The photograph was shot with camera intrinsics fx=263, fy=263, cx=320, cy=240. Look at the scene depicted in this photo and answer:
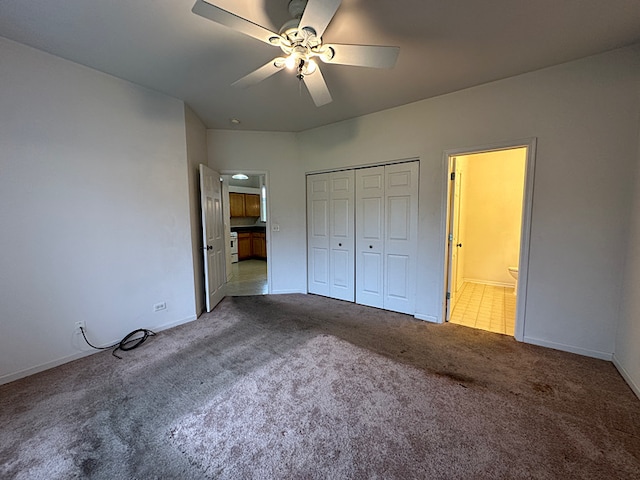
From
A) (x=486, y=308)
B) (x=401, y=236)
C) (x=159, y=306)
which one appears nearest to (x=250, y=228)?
(x=159, y=306)

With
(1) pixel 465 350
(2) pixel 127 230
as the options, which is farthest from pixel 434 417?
(2) pixel 127 230

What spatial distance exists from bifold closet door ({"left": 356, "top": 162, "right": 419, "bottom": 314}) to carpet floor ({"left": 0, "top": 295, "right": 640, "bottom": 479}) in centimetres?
89

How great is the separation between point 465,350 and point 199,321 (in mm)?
3000

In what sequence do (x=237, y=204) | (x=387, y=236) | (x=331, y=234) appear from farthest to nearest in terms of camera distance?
1. (x=237, y=204)
2. (x=331, y=234)
3. (x=387, y=236)

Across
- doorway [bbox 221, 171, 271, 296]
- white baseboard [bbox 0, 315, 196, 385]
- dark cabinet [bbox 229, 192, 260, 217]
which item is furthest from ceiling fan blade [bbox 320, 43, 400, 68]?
dark cabinet [bbox 229, 192, 260, 217]

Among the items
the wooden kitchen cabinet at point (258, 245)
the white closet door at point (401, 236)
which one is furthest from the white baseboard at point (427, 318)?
the wooden kitchen cabinet at point (258, 245)

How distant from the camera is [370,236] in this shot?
12.2 ft

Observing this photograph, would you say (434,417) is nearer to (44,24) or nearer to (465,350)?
(465,350)

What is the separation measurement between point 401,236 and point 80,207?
3411 mm

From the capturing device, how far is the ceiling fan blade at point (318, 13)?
1292mm

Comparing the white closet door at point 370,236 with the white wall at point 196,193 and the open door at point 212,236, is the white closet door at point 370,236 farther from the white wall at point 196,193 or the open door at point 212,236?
the white wall at point 196,193

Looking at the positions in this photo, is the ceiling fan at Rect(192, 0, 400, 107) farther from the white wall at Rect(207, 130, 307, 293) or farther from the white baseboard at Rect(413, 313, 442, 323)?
the white baseboard at Rect(413, 313, 442, 323)

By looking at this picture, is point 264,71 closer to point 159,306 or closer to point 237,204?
point 159,306

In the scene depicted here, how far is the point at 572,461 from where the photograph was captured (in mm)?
1392
